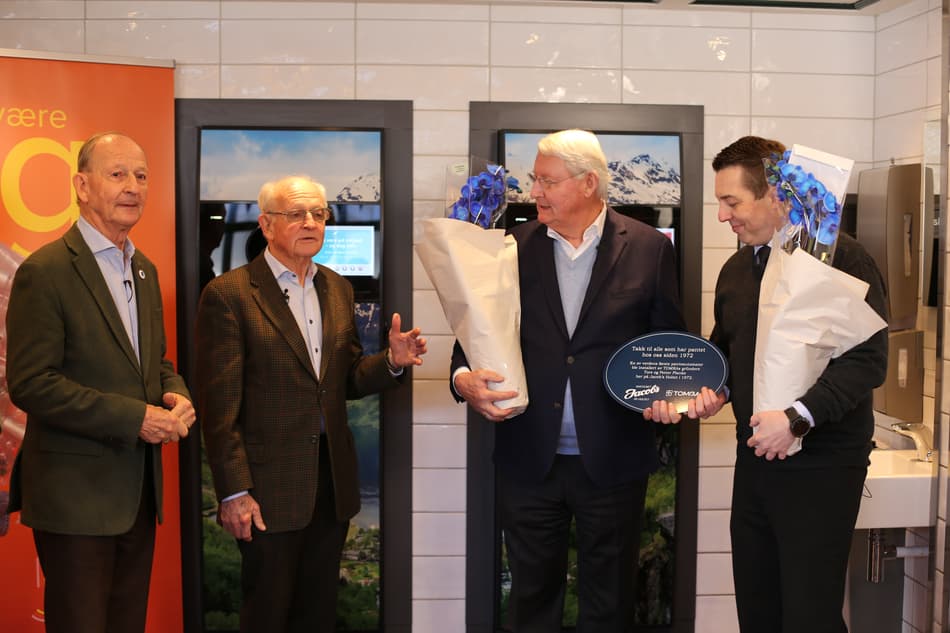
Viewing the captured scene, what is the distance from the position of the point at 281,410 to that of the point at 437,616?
4.90 ft

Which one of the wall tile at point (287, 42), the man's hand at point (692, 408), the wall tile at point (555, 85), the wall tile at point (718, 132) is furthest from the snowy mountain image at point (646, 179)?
the man's hand at point (692, 408)

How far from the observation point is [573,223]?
9.46 ft

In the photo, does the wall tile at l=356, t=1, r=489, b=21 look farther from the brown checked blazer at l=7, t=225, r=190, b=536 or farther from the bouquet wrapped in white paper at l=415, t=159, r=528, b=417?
the brown checked blazer at l=7, t=225, r=190, b=536

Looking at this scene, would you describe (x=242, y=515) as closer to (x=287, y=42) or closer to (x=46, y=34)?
(x=287, y=42)

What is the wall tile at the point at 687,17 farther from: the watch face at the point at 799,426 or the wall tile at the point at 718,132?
the watch face at the point at 799,426

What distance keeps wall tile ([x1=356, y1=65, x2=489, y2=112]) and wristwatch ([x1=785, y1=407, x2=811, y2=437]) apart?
196cm

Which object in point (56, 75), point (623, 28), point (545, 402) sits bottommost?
point (545, 402)

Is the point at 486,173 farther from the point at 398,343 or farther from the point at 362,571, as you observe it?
the point at 362,571

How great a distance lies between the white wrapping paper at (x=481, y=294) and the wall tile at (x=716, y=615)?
69.0 inches

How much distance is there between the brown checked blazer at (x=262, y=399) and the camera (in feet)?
9.34

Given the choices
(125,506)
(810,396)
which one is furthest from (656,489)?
(125,506)

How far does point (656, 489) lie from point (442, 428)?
0.95 metres

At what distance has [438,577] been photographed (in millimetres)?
3908

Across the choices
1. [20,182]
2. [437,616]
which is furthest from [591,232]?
[20,182]
